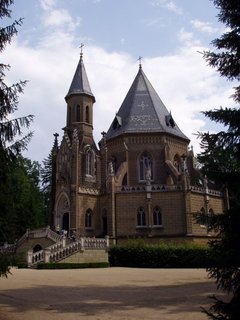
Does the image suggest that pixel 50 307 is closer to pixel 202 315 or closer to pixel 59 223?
pixel 202 315

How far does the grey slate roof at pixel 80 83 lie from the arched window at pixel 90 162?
764 centimetres

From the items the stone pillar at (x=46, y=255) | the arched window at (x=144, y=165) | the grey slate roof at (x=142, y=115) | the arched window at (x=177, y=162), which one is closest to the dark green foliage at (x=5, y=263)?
the stone pillar at (x=46, y=255)

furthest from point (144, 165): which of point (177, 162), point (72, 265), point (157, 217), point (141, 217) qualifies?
point (72, 265)

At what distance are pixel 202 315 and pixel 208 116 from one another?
5.13 m

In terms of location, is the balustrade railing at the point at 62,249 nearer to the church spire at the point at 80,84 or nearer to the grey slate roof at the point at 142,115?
the grey slate roof at the point at 142,115

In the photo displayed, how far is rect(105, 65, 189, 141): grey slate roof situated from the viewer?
45.2 m

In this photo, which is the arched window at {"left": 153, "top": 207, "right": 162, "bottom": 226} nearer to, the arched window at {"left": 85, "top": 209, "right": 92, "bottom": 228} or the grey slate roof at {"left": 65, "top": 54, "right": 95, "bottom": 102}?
the arched window at {"left": 85, "top": 209, "right": 92, "bottom": 228}

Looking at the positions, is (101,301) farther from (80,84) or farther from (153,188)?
(80,84)

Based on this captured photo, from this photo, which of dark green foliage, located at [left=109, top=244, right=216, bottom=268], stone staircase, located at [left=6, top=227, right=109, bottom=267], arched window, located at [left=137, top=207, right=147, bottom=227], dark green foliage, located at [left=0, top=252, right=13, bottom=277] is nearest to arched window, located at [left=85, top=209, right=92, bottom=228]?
stone staircase, located at [left=6, top=227, right=109, bottom=267]

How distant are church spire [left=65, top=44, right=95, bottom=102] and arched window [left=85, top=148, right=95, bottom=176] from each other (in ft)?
24.9

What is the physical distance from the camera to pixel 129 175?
1735 inches

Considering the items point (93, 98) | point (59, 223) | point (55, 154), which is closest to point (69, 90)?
point (93, 98)

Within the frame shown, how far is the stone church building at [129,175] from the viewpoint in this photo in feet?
130

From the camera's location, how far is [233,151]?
999 centimetres
